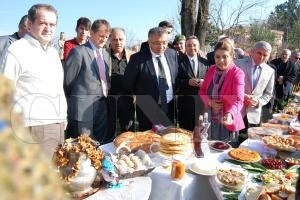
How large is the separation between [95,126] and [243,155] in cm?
190

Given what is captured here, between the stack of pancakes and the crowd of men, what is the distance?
3.40 feet

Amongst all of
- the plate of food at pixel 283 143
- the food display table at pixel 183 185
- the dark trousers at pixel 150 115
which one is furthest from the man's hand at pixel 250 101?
the food display table at pixel 183 185

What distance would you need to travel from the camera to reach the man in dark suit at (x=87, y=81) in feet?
11.3

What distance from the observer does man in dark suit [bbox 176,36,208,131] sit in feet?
14.0

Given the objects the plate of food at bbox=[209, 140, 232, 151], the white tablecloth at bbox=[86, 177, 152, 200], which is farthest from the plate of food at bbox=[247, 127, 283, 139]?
the white tablecloth at bbox=[86, 177, 152, 200]

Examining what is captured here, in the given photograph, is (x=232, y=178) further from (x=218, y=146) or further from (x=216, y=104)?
(x=216, y=104)

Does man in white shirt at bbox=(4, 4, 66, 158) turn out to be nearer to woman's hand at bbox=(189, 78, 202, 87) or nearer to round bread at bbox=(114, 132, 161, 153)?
round bread at bbox=(114, 132, 161, 153)

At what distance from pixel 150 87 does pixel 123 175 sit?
185 cm

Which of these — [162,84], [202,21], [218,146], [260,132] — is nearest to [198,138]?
[218,146]

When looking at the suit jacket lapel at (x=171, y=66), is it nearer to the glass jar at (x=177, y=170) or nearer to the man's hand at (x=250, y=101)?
the man's hand at (x=250, y=101)

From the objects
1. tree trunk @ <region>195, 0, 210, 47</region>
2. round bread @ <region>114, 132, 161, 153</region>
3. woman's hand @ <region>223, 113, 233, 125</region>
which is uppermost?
tree trunk @ <region>195, 0, 210, 47</region>

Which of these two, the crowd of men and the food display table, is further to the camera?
the crowd of men

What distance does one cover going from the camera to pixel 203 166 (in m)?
2.36

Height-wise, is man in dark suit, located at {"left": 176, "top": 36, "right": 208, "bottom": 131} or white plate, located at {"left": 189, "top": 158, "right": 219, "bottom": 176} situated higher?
man in dark suit, located at {"left": 176, "top": 36, "right": 208, "bottom": 131}
